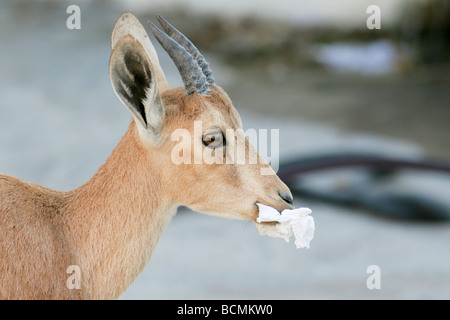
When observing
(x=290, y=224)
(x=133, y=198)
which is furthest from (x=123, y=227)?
(x=290, y=224)

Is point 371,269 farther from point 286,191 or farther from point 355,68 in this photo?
point 355,68

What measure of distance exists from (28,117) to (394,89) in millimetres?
6923

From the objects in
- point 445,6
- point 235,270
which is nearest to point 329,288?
point 235,270

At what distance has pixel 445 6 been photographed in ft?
46.1

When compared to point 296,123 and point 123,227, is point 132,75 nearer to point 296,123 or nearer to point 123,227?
point 123,227

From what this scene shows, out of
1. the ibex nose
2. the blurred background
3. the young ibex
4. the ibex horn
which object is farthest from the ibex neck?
the blurred background

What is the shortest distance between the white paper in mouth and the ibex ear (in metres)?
0.53

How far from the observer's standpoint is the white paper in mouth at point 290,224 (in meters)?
2.36

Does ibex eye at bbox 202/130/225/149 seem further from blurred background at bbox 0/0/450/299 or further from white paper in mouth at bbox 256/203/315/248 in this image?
blurred background at bbox 0/0/450/299

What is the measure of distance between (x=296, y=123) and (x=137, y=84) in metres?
8.42

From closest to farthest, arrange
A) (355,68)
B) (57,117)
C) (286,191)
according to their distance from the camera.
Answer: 1. (286,191)
2. (57,117)
3. (355,68)

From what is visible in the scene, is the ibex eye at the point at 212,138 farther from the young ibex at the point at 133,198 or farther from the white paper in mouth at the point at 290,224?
the white paper in mouth at the point at 290,224

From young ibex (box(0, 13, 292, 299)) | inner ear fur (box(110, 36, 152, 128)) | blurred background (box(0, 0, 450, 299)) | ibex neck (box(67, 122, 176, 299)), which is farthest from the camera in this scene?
blurred background (box(0, 0, 450, 299))

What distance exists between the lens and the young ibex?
2.46 meters
